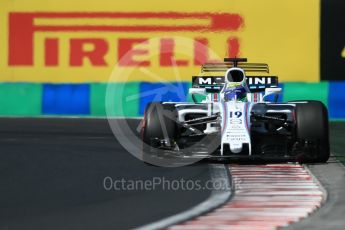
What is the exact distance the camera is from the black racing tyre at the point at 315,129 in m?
12.1

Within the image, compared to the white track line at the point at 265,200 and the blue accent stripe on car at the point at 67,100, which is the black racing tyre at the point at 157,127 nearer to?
the white track line at the point at 265,200

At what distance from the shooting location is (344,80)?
2203cm

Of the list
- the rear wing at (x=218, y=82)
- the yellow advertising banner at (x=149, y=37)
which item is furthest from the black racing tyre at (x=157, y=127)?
the yellow advertising banner at (x=149, y=37)

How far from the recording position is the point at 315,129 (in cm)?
1219

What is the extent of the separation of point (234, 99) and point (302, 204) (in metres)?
4.88

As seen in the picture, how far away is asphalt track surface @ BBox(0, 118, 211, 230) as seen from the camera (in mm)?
7824

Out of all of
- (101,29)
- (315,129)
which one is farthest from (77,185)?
(101,29)

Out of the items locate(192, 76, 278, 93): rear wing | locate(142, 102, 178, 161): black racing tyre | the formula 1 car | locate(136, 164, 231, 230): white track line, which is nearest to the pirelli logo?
locate(192, 76, 278, 93): rear wing

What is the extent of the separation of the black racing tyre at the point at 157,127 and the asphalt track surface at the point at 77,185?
1.02 ft

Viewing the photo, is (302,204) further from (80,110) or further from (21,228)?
(80,110)

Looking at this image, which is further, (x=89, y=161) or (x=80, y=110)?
(x=80, y=110)

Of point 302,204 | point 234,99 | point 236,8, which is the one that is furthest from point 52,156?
point 236,8

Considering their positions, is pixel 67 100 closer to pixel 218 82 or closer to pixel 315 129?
pixel 218 82

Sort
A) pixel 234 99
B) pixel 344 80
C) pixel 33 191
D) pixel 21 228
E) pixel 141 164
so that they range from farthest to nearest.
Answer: pixel 344 80 → pixel 234 99 → pixel 141 164 → pixel 33 191 → pixel 21 228
